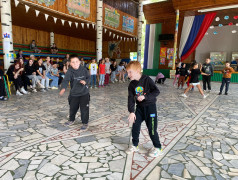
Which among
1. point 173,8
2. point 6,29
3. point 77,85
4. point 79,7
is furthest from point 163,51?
point 77,85

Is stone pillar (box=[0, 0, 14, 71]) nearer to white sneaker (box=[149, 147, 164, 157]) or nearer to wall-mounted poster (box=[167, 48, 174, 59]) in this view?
white sneaker (box=[149, 147, 164, 157])

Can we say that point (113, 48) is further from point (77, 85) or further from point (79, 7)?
point (77, 85)

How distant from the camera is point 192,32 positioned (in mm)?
15008

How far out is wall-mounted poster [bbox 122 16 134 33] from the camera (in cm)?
1359

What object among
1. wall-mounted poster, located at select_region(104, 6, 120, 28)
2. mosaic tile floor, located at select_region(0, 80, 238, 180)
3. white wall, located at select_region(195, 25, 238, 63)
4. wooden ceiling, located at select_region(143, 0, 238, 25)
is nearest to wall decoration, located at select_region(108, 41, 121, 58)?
wooden ceiling, located at select_region(143, 0, 238, 25)

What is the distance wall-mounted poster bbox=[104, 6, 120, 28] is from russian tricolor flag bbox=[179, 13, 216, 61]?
249 inches

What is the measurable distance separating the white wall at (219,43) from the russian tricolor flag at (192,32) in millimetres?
1895

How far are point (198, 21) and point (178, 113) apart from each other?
12.5 m

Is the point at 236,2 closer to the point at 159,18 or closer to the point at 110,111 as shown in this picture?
the point at 159,18

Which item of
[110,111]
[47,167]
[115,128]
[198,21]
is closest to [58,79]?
[110,111]

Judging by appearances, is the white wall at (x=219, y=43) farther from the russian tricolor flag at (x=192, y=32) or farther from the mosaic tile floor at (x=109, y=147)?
the mosaic tile floor at (x=109, y=147)

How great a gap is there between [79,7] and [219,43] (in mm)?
12606

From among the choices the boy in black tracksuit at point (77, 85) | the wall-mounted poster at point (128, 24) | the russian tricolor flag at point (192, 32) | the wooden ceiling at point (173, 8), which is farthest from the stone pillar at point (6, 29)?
the russian tricolor flag at point (192, 32)

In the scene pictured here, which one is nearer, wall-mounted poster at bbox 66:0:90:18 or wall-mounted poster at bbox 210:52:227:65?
wall-mounted poster at bbox 66:0:90:18
